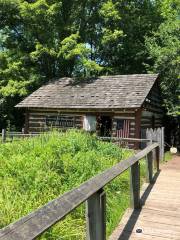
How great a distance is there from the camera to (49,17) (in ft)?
95.4

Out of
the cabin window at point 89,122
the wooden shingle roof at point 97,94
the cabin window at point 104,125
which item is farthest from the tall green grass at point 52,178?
the cabin window at point 104,125

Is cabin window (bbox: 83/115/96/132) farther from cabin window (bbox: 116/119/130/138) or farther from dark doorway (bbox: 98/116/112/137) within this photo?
cabin window (bbox: 116/119/130/138)

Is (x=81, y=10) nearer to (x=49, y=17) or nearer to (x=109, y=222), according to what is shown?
(x=49, y=17)

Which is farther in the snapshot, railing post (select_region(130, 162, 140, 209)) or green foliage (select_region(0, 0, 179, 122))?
green foliage (select_region(0, 0, 179, 122))

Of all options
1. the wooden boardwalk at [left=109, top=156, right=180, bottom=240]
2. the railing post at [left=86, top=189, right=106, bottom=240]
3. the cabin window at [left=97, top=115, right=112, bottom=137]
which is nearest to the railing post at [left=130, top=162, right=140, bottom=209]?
the wooden boardwalk at [left=109, top=156, right=180, bottom=240]

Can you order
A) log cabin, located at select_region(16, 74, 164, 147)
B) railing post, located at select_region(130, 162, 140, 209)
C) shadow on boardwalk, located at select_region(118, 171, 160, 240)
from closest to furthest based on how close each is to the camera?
1. shadow on boardwalk, located at select_region(118, 171, 160, 240)
2. railing post, located at select_region(130, 162, 140, 209)
3. log cabin, located at select_region(16, 74, 164, 147)

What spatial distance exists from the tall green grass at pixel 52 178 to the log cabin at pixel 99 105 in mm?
10795

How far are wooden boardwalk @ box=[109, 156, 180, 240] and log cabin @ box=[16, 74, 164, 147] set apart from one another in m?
12.1

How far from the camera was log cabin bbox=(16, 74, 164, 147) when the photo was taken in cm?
2138

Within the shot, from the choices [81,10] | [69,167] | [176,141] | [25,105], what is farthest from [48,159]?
[81,10]

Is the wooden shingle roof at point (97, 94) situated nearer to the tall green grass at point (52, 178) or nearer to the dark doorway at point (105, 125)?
the dark doorway at point (105, 125)

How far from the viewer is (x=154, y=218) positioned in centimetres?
640

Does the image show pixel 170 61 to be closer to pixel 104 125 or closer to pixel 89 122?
pixel 104 125

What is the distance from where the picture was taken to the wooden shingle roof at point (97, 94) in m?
21.5
